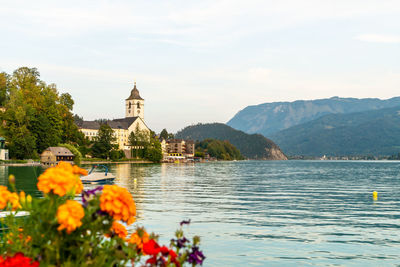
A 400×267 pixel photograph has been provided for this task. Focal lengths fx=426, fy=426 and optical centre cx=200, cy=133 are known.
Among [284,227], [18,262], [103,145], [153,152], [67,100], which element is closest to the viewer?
[18,262]

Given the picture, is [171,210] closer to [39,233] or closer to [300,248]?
[300,248]

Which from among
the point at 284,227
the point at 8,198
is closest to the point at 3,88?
the point at 284,227

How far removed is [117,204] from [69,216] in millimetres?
620

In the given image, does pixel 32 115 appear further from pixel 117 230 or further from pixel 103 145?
pixel 117 230

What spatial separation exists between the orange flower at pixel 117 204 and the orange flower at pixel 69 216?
1.13 ft

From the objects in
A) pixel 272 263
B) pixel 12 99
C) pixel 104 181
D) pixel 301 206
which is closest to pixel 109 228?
pixel 272 263

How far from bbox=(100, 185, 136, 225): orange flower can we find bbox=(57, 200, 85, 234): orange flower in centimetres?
34

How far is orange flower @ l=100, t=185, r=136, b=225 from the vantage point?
5.34 meters

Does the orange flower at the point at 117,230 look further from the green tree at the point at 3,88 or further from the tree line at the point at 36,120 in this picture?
the green tree at the point at 3,88

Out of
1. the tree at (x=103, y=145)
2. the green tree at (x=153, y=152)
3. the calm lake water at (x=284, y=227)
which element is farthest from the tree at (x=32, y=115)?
the calm lake water at (x=284, y=227)

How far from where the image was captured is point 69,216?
4.97m

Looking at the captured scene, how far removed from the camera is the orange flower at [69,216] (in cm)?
491

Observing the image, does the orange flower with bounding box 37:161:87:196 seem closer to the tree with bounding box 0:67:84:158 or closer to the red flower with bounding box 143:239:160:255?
the red flower with bounding box 143:239:160:255

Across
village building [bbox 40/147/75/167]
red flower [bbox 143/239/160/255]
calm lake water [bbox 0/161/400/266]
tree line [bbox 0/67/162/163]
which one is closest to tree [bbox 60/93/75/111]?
tree line [bbox 0/67/162/163]
